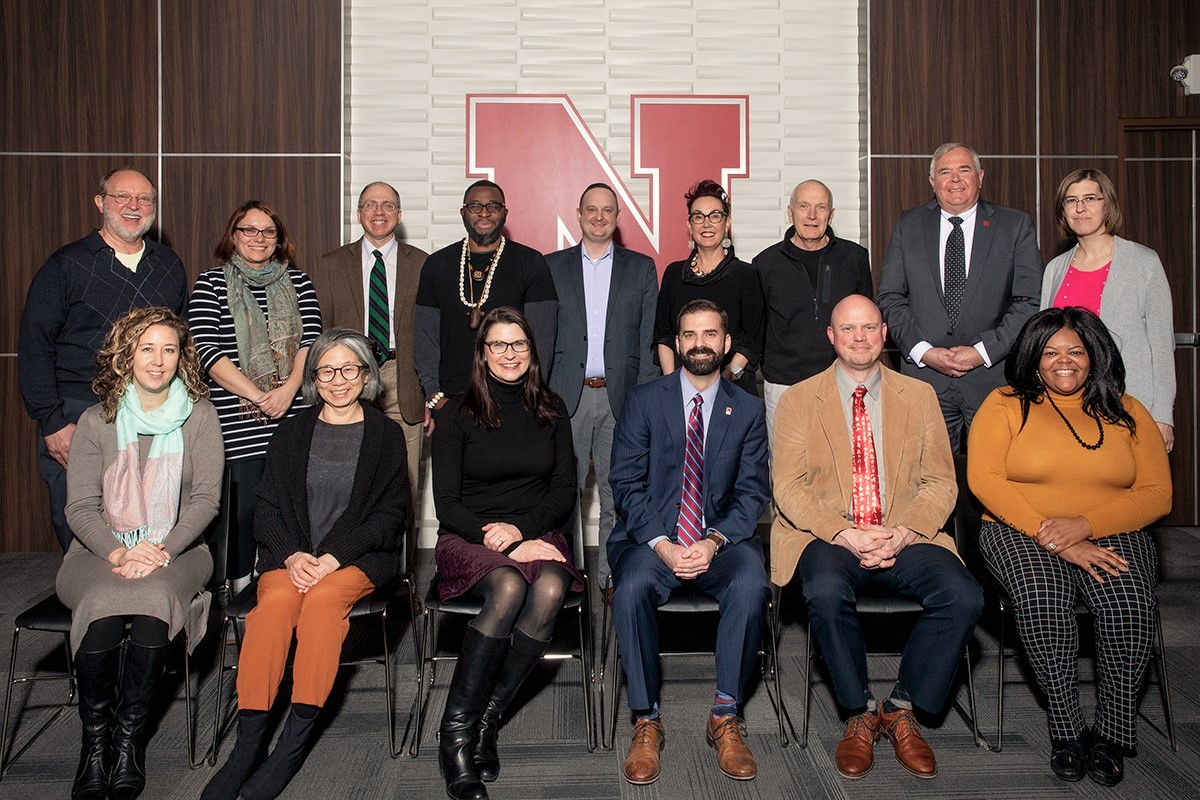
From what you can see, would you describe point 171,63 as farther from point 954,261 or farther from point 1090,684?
point 1090,684

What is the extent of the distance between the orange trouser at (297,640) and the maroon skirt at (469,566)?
31cm

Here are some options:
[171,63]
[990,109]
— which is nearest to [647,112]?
[990,109]

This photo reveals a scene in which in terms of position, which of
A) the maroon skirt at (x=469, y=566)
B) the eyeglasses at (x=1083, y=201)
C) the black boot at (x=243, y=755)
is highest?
the eyeglasses at (x=1083, y=201)

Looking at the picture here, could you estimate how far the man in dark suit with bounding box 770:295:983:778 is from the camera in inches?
109

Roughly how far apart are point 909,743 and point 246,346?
108 inches

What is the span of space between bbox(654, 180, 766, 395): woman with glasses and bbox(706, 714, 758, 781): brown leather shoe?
1.49 meters

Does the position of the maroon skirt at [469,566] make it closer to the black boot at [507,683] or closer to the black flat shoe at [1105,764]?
the black boot at [507,683]

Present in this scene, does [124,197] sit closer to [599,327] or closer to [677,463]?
[599,327]

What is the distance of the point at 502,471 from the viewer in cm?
305

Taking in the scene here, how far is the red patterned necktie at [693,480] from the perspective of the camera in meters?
3.05

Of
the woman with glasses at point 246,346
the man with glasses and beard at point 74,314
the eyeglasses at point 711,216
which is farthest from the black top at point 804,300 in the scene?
the man with glasses and beard at point 74,314

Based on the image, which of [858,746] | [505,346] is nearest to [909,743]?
[858,746]

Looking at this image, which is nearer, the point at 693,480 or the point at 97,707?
the point at 97,707

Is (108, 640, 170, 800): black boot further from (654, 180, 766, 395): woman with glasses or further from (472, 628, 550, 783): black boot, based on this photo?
(654, 180, 766, 395): woman with glasses
